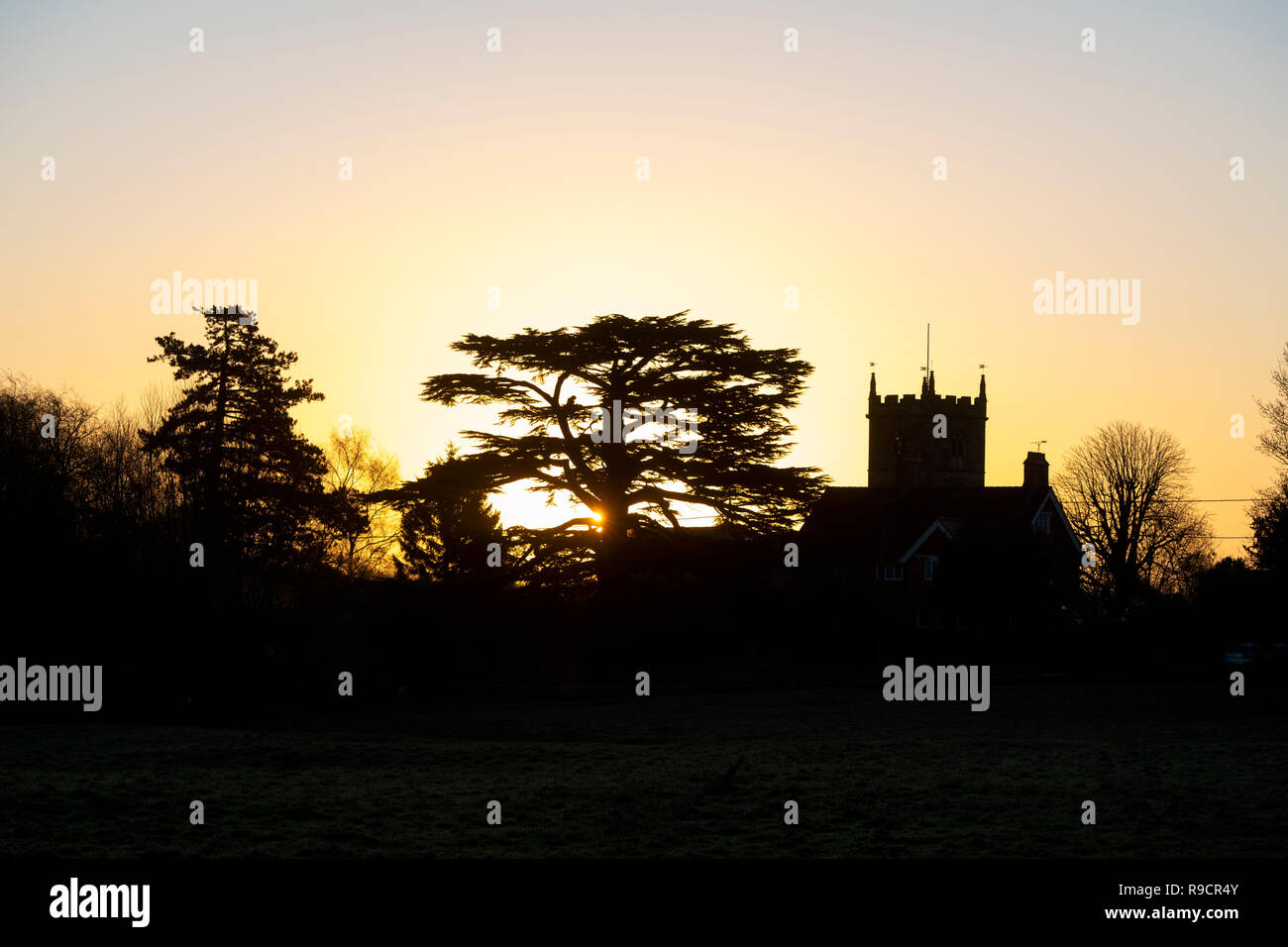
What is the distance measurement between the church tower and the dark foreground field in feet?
264

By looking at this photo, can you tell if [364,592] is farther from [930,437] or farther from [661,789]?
[930,437]

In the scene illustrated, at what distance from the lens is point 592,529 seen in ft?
147

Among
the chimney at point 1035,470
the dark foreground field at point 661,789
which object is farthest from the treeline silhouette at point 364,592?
the chimney at point 1035,470

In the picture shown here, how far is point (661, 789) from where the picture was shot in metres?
18.0

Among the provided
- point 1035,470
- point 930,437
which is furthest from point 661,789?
point 930,437

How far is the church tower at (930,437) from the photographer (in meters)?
111

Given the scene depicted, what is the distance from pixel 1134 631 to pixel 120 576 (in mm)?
38483

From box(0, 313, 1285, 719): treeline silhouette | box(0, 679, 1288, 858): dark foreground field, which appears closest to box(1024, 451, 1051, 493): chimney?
box(0, 313, 1285, 719): treeline silhouette

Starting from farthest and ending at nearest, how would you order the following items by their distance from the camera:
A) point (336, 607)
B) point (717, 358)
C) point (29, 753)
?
point (336, 607) < point (717, 358) < point (29, 753)

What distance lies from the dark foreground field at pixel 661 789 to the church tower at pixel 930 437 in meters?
80.5

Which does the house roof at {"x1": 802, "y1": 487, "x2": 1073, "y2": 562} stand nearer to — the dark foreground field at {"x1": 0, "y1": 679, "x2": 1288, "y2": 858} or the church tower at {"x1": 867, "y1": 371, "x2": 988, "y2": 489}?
the church tower at {"x1": 867, "y1": 371, "x2": 988, "y2": 489}

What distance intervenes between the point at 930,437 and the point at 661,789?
96.3m

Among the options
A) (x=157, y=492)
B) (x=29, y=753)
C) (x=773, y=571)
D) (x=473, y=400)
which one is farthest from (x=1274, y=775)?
(x=157, y=492)
